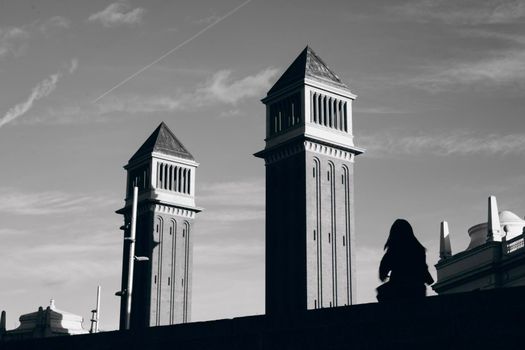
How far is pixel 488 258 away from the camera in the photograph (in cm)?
5256

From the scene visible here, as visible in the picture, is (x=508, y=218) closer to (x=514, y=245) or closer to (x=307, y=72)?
(x=514, y=245)

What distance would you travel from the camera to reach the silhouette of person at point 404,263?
554 inches

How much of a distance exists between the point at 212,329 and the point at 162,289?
71743mm

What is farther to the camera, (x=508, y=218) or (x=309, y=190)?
(x=309, y=190)

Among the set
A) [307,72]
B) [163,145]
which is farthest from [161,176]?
[307,72]

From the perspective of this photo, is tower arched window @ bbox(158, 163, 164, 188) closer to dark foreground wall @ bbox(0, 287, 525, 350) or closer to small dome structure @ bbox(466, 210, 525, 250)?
small dome structure @ bbox(466, 210, 525, 250)

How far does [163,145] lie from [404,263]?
79030mm

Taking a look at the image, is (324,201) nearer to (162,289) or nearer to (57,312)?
(162,289)

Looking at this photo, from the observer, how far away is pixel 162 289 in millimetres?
88250

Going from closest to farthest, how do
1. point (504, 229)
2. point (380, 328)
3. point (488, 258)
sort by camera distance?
point (380, 328) < point (488, 258) < point (504, 229)

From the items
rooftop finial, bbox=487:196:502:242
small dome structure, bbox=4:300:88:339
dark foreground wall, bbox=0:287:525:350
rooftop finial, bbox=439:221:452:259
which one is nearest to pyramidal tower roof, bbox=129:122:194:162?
small dome structure, bbox=4:300:88:339

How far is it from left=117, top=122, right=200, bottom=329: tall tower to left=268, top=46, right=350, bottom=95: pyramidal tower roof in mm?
21360

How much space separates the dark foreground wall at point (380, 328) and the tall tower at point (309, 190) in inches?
1801

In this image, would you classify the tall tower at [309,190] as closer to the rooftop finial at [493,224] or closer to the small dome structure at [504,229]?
the small dome structure at [504,229]
